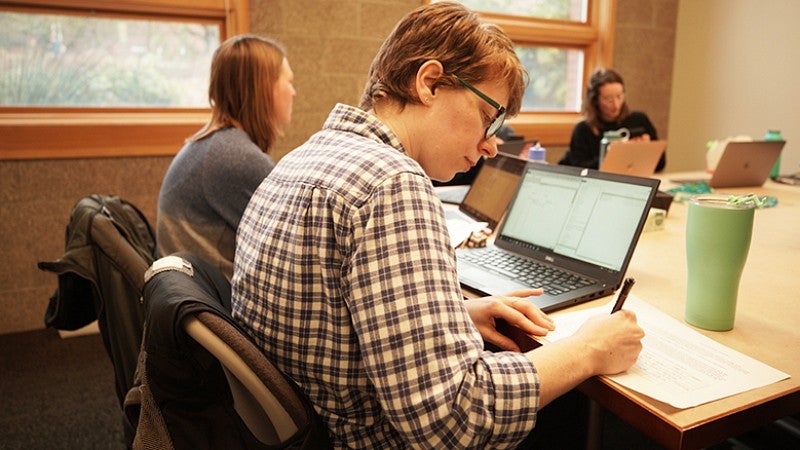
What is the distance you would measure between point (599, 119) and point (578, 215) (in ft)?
8.50

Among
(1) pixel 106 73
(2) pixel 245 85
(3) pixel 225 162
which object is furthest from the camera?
(1) pixel 106 73

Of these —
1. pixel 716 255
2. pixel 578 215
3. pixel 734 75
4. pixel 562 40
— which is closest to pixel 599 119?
pixel 562 40

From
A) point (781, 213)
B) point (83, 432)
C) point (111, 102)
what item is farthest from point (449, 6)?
point (111, 102)

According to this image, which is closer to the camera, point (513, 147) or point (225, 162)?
point (225, 162)

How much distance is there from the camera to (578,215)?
133cm

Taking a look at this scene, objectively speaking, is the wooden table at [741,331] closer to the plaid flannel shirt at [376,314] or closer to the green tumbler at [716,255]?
the green tumbler at [716,255]

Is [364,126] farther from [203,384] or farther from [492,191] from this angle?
[492,191]

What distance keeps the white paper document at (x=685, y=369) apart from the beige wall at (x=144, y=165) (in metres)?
2.47

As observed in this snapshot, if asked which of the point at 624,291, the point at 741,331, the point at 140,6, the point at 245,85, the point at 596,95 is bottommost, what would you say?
the point at 741,331

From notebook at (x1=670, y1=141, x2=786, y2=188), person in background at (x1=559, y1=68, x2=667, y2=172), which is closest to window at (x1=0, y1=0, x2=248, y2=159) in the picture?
person in background at (x1=559, y1=68, x2=667, y2=172)

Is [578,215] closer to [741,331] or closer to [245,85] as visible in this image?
[741,331]

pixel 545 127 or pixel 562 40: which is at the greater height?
pixel 562 40

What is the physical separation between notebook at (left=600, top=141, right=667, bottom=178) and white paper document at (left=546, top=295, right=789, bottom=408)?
1391 millimetres

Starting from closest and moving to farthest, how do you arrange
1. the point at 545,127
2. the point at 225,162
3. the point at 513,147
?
the point at 225,162
the point at 513,147
the point at 545,127
